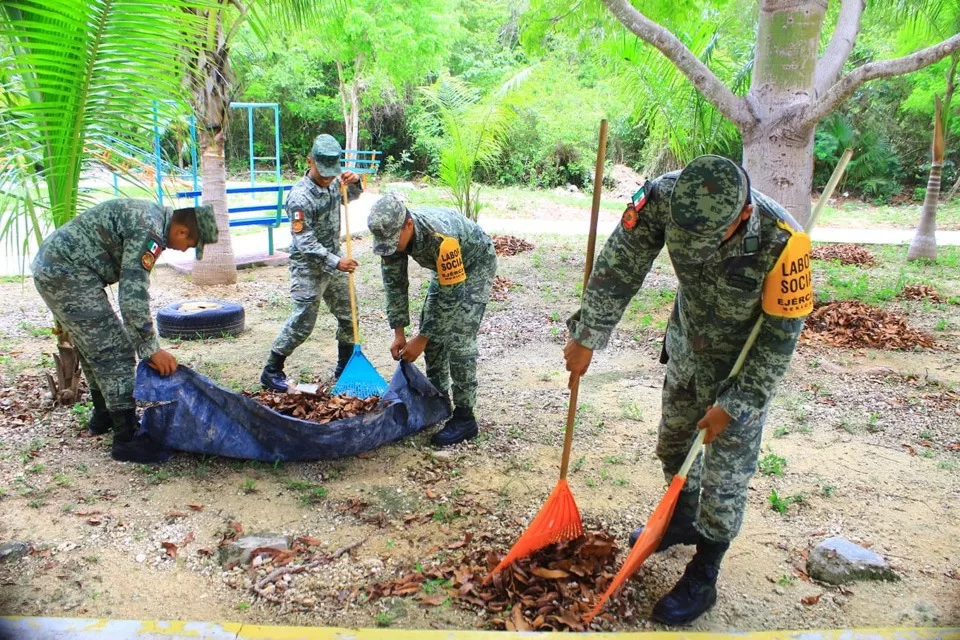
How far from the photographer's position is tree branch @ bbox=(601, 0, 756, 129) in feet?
17.7

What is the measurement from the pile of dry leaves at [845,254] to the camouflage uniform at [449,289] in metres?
8.59

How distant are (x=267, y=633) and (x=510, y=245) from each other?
9.49 metres

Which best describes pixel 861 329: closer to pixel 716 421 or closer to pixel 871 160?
pixel 716 421

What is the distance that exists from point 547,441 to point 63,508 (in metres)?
2.58

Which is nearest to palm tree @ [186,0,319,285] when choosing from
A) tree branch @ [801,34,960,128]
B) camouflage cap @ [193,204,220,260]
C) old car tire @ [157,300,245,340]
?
old car tire @ [157,300,245,340]

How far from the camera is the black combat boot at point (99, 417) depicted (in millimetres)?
3867

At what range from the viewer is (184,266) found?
8.48 metres

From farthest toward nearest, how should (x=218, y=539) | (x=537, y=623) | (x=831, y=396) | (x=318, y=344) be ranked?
1. (x=318, y=344)
2. (x=831, y=396)
3. (x=218, y=539)
4. (x=537, y=623)

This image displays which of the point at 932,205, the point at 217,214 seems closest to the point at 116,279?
the point at 217,214

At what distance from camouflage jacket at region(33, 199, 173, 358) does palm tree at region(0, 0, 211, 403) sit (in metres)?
0.52

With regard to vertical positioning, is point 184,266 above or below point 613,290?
below

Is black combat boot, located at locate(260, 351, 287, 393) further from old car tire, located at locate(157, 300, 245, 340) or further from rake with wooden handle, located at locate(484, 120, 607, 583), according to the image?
rake with wooden handle, located at locate(484, 120, 607, 583)

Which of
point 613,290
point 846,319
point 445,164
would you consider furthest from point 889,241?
point 613,290

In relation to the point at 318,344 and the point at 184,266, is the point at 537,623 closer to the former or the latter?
the point at 318,344
